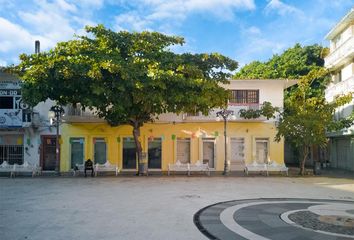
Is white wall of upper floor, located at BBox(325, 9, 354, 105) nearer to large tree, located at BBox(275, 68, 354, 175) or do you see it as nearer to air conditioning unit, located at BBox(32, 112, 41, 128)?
large tree, located at BBox(275, 68, 354, 175)

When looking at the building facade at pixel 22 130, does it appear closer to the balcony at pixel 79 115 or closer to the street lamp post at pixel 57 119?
the street lamp post at pixel 57 119

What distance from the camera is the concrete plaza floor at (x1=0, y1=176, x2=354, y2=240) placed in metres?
9.05

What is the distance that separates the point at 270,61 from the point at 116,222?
33911 mm

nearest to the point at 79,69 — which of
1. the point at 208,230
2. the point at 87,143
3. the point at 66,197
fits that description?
the point at 66,197

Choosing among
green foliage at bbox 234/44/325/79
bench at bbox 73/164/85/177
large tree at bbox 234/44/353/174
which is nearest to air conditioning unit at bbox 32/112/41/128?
bench at bbox 73/164/85/177

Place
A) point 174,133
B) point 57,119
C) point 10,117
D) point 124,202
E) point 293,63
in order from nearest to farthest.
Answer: point 124,202
point 57,119
point 10,117
point 174,133
point 293,63

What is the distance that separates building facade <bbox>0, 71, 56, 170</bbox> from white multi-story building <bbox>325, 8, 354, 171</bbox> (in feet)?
72.6

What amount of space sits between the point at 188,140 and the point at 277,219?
16.7 meters

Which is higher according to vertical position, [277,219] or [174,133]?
[174,133]

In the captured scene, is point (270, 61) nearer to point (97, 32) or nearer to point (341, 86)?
point (341, 86)

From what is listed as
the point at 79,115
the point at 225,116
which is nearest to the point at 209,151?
the point at 225,116

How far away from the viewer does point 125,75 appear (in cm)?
1805

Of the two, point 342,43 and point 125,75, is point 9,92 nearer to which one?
point 125,75

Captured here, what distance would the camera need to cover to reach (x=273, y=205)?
12852 mm
